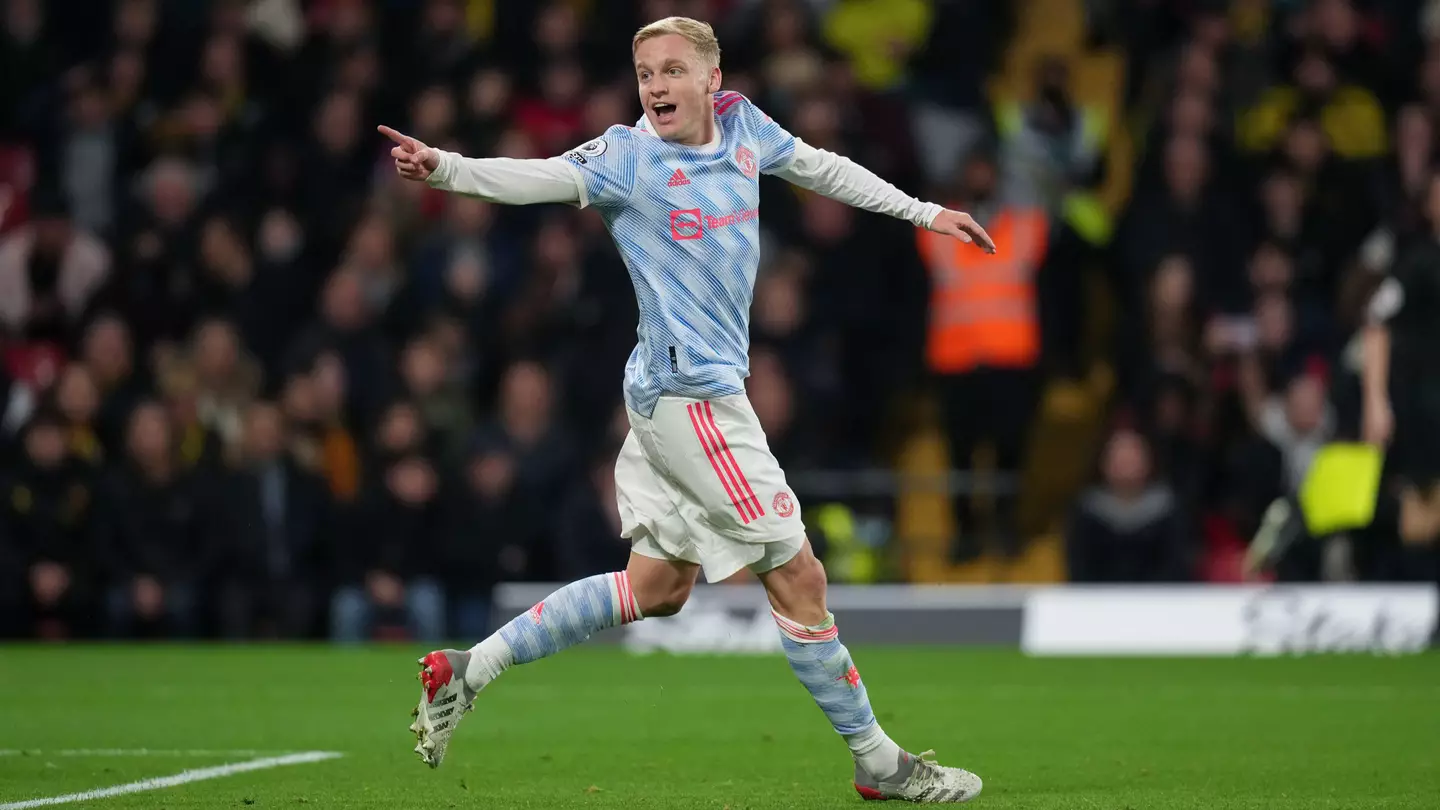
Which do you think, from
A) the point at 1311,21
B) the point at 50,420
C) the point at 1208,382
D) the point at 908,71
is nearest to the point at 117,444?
the point at 50,420

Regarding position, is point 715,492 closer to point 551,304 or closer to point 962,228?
point 962,228

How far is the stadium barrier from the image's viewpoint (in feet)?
40.5

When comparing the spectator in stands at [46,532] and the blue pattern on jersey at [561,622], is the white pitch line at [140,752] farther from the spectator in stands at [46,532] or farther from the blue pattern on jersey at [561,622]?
the spectator in stands at [46,532]

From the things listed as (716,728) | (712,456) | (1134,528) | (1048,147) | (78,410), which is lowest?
(716,728)

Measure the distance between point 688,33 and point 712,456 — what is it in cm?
122

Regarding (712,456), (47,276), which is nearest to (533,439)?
(47,276)

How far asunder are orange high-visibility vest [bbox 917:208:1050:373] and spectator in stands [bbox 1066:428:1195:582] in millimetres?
933

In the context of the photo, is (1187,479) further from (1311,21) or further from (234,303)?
(234,303)

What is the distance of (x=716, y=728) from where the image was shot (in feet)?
29.2

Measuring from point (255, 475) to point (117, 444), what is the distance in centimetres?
100

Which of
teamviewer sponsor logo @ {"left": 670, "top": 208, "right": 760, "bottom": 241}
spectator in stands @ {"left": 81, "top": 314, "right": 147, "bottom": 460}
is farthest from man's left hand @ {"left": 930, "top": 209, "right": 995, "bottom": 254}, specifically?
spectator in stands @ {"left": 81, "top": 314, "right": 147, "bottom": 460}

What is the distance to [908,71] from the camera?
15.8 metres

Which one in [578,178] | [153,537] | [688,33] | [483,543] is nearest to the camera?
[578,178]

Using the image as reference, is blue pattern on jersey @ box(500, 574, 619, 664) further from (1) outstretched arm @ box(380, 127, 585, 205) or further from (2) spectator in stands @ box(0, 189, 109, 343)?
(2) spectator in stands @ box(0, 189, 109, 343)
